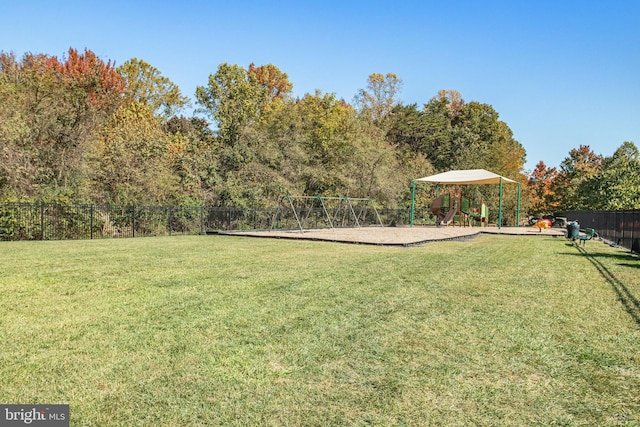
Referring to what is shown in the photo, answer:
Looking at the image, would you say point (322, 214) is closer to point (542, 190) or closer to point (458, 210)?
point (458, 210)

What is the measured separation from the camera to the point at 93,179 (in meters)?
20.3

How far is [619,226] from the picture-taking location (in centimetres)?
1471

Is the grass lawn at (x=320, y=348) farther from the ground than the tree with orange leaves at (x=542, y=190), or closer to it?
closer to it

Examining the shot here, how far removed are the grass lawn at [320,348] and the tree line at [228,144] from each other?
1296cm

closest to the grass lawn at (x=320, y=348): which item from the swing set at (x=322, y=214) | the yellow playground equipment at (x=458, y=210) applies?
the swing set at (x=322, y=214)

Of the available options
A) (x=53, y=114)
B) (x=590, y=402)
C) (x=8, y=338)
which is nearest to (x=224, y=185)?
(x=53, y=114)

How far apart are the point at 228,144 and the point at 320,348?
24.8 m

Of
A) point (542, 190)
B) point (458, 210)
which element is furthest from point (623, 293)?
point (542, 190)

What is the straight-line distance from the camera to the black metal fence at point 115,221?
49.9 ft

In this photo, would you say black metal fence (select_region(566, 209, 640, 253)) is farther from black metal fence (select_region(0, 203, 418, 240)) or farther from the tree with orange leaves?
the tree with orange leaves

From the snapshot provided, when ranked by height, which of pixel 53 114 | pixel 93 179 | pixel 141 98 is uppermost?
pixel 141 98

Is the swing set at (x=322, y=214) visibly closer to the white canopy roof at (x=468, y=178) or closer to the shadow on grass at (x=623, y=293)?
the white canopy roof at (x=468, y=178)

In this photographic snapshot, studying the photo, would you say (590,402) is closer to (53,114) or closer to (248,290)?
(248,290)

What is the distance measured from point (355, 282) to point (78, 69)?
31400 millimetres
